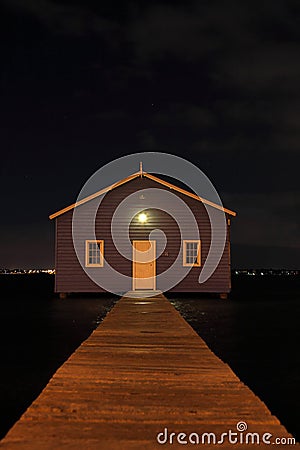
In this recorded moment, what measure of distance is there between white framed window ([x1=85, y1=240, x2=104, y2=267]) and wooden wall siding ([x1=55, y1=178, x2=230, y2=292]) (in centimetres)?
25

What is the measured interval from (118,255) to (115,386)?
1932 centimetres

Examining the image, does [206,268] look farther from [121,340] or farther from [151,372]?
[151,372]

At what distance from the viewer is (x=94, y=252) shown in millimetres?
25594

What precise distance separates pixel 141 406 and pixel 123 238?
20229 millimetres

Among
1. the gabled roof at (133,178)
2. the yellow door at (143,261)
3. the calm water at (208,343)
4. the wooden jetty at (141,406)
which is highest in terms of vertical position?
the gabled roof at (133,178)

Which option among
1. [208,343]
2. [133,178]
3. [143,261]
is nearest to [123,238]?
[143,261]

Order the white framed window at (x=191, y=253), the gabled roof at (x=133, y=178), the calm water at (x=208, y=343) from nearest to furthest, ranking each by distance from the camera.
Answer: the calm water at (x=208, y=343), the gabled roof at (x=133, y=178), the white framed window at (x=191, y=253)

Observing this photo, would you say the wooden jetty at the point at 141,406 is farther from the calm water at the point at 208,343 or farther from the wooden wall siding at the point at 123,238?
the wooden wall siding at the point at 123,238

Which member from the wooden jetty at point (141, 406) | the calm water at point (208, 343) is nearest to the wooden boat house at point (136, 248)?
the calm water at point (208, 343)

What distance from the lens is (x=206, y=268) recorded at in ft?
83.7

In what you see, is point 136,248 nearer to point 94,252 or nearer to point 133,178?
point 94,252

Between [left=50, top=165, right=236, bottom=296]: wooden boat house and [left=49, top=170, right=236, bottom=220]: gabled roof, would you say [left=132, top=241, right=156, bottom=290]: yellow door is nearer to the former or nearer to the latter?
[left=50, top=165, right=236, bottom=296]: wooden boat house

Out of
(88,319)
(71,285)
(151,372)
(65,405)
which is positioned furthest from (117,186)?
(65,405)

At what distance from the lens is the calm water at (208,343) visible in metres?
7.39
